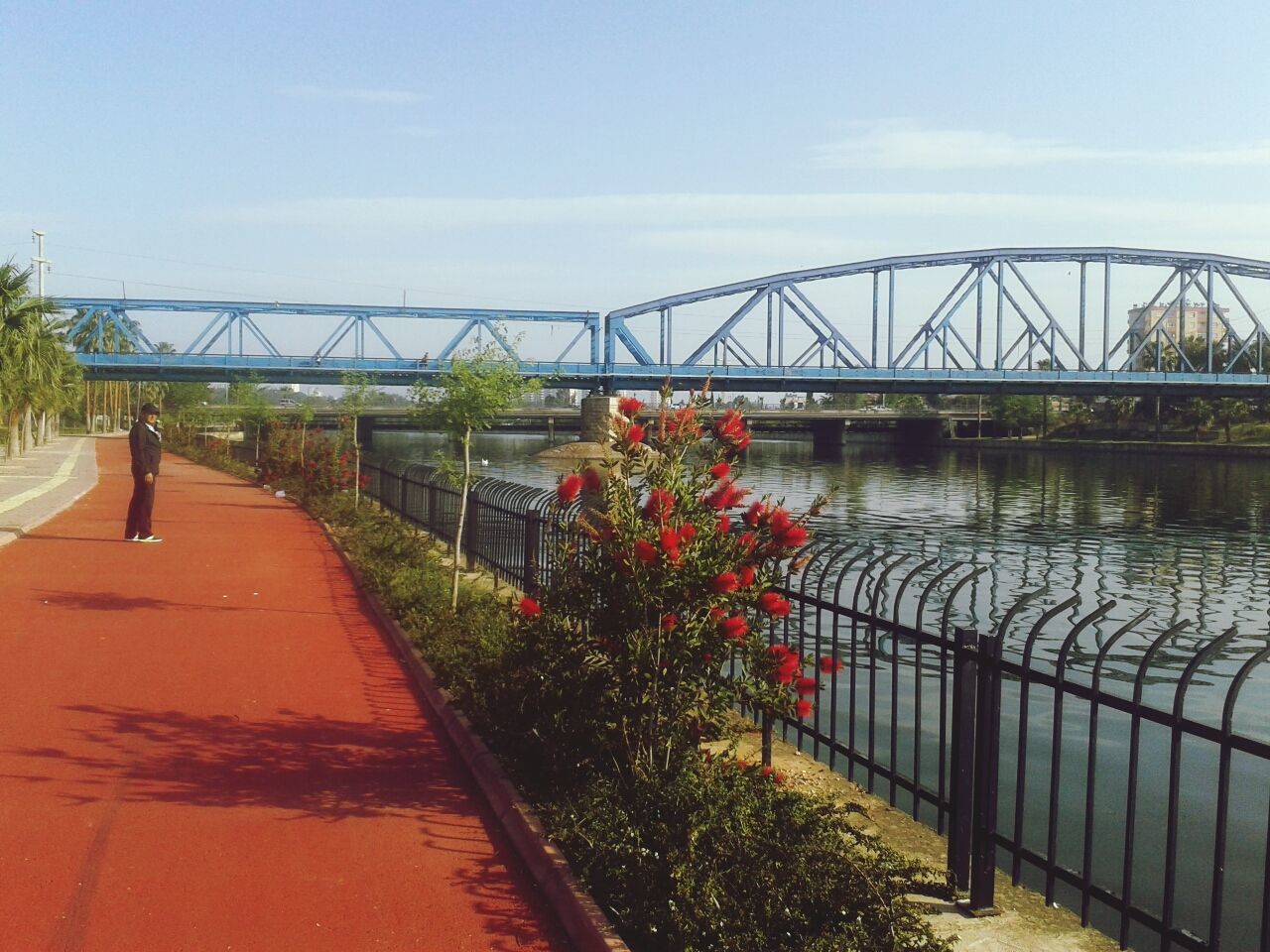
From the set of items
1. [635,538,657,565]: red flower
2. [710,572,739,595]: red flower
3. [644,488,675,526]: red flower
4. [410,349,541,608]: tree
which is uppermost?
[410,349,541,608]: tree

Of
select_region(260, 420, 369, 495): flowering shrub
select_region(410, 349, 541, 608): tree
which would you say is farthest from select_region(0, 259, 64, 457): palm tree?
select_region(410, 349, 541, 608): tree

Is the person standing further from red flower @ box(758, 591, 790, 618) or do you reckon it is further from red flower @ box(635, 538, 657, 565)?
red flower @ box(758, 591, 790, 618)

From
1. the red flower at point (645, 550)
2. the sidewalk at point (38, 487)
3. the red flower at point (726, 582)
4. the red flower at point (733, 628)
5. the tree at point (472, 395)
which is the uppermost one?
the tree at point (472, 395)

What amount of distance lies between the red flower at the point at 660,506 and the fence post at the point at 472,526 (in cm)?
946

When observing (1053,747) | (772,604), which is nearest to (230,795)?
(772,604)

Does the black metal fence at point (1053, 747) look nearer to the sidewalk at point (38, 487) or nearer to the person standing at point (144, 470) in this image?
the person standing at point (144, 470)

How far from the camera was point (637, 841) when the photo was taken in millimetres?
5246

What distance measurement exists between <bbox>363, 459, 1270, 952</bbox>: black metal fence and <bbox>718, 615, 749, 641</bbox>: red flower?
25.8 inches

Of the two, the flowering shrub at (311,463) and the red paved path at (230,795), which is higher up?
the flowering shrub at (311,463)

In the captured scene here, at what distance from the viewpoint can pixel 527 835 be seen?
19.0ft

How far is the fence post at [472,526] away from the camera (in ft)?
49.6

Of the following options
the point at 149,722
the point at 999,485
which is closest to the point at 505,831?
the point at 149,722

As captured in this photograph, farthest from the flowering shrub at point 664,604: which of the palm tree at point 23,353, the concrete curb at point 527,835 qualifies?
the palm tree at point 23,353

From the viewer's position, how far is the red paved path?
5000 millimetres
